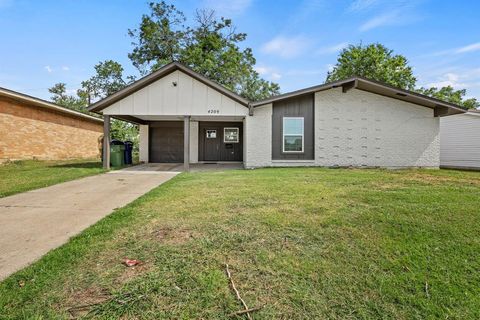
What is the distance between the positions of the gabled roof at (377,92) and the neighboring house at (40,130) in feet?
39.9

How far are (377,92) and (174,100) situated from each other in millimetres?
9556

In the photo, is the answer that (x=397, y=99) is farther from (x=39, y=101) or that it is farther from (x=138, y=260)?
(x=39, y=101)

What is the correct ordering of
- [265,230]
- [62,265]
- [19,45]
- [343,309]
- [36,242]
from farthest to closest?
[19,45] < [265,230] < [36,242] < [62,265] < [343,309]

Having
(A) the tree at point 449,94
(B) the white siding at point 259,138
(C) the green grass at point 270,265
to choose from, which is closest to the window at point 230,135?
(B) the white siding at point 259,138

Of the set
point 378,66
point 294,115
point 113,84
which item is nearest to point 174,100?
point 294,115

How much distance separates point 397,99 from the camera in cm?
1184

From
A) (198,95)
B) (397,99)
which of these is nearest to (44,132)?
(198,95)

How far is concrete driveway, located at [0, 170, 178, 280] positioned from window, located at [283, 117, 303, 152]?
6691 mm

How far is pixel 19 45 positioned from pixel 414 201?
25.0m

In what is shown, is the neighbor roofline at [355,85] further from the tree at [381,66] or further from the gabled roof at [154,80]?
the tree at [381,66]

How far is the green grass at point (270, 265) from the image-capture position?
6.39 ft

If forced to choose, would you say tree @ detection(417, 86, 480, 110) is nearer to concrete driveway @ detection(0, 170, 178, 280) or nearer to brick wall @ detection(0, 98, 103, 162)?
concrete driveway @ detection(0, 170, 178, 280)

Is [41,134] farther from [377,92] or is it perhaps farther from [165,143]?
[377,92]

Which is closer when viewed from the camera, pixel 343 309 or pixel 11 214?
pixel 343 309
